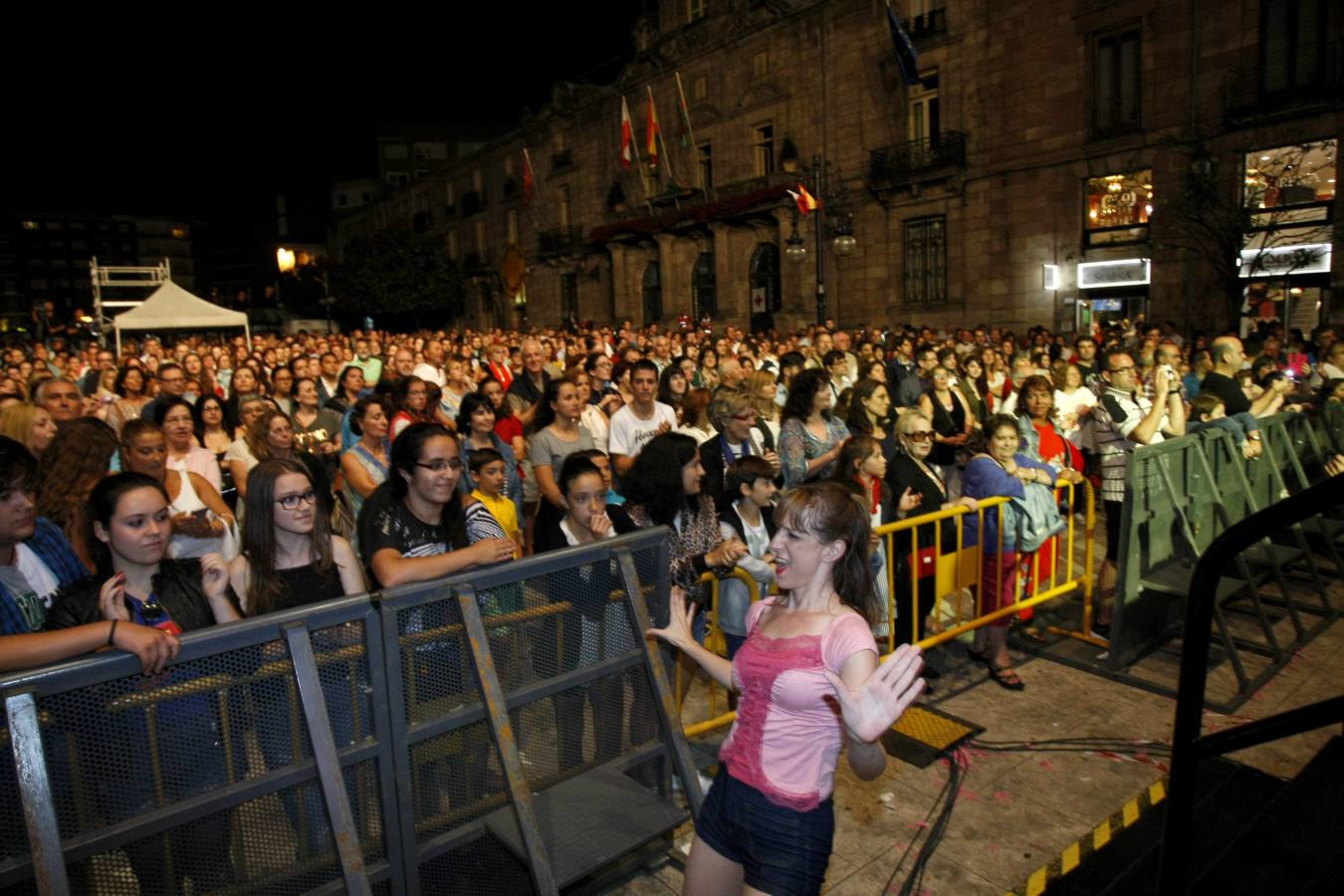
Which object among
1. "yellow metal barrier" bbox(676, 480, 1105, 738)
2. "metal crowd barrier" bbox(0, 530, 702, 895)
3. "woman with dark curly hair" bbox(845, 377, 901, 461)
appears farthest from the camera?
"woman with dark curly hair" bbox(845, 377, 901, 461)

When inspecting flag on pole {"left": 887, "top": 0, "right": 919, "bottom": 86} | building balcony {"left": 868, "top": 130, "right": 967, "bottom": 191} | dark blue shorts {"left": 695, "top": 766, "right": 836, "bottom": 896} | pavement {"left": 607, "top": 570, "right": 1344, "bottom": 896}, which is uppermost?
flag on pole {"left": 887, "top": 0, "right": 919, "bottom": 86}

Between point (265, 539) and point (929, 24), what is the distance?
88.3 feet

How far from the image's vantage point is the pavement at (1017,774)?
3.54 meters

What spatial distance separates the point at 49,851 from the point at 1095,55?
999 inches

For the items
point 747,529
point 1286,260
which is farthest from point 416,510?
point 1286,260

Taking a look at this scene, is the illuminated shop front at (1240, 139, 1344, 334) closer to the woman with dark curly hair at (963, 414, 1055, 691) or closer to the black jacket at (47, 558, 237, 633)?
the woman with dark curly hair at (963, 414, 1055, 691)

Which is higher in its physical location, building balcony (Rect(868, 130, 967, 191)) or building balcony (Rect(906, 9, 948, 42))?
building balcony (Rect(906, 9, 948, 42))

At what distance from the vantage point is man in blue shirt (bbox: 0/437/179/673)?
235cm

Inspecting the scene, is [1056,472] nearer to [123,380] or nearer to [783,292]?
[123,380]

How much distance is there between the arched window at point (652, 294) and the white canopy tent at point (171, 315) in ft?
68.7

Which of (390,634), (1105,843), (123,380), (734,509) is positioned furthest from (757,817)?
(123,380)

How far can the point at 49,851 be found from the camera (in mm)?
2158

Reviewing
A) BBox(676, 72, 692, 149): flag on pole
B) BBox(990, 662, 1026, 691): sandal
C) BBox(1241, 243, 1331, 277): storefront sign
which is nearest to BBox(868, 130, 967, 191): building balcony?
BBox(1241, 243, 1331, 277): storefront sign

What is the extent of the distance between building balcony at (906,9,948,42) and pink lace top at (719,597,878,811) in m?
26.4
